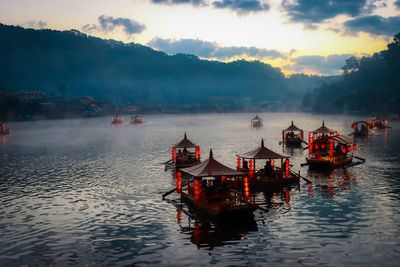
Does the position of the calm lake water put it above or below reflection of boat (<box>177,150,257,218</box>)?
below

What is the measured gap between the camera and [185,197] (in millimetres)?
28688

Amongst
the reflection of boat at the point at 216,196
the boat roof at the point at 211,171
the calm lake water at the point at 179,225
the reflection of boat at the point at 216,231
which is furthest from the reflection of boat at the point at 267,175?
the reflection of boat at the point at 216,231

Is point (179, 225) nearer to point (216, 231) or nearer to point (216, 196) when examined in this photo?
point (216, 231)

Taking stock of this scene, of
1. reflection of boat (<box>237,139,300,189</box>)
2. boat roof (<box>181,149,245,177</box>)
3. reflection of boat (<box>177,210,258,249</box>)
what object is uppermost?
boat roof (<box>181,149,245,177</box>)

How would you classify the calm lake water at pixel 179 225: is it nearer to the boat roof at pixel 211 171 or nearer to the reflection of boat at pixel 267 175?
the reflection of boat at pixel 267 175

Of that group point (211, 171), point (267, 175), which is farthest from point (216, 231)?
point (267, 175)

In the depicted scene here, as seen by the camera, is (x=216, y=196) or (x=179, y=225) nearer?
(x=179, y=225)

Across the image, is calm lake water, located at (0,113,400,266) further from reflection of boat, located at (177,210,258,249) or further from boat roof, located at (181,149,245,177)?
boat roof, located at (181,149,245,177)

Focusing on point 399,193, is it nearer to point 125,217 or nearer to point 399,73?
point 125,217

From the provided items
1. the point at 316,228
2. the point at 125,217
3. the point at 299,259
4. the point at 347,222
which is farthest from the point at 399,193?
the point at 125,217

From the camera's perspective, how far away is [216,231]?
22938mm

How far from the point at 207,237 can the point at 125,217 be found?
6.94 metres

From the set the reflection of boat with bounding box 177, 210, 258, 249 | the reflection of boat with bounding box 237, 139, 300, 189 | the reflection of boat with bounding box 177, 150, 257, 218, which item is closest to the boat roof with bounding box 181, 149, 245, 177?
the reflection of boat with bounding box 177, 150, 257, 218

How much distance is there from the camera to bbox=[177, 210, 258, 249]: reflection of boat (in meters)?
21.3
